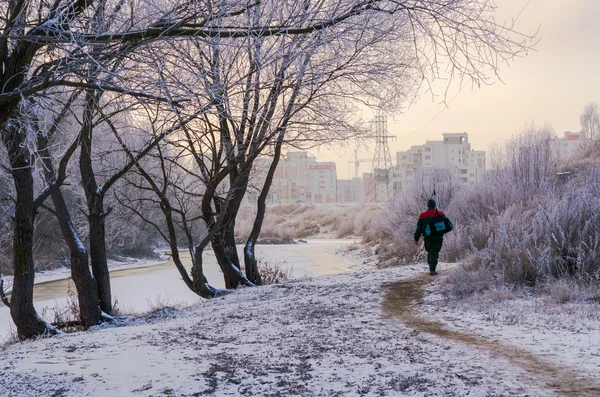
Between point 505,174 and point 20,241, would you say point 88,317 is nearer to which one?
point 20,241

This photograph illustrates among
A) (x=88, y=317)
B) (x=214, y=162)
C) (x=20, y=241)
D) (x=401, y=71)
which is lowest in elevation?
(x=88, y=317)

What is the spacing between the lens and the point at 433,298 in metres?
8.98

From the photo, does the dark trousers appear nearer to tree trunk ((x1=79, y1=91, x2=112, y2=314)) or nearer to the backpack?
the backpack

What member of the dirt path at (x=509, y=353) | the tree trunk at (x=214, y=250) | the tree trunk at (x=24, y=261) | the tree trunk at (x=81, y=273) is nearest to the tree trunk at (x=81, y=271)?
the tree trunk at (x=81, y=273)

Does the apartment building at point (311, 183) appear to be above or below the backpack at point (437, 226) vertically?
above

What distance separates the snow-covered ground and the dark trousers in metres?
2.55

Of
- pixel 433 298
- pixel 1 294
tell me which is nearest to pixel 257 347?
pixel 433 298

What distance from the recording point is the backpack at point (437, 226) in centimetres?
1155

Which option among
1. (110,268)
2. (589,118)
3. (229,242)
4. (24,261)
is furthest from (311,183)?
(24,261)

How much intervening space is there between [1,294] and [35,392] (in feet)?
24.8

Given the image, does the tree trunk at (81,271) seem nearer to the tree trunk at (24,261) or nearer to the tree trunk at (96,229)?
the tree trunk at (96,229)

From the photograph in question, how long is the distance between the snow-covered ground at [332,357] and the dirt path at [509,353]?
10 mm

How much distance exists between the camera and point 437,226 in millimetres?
11570

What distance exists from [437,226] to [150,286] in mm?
13058
